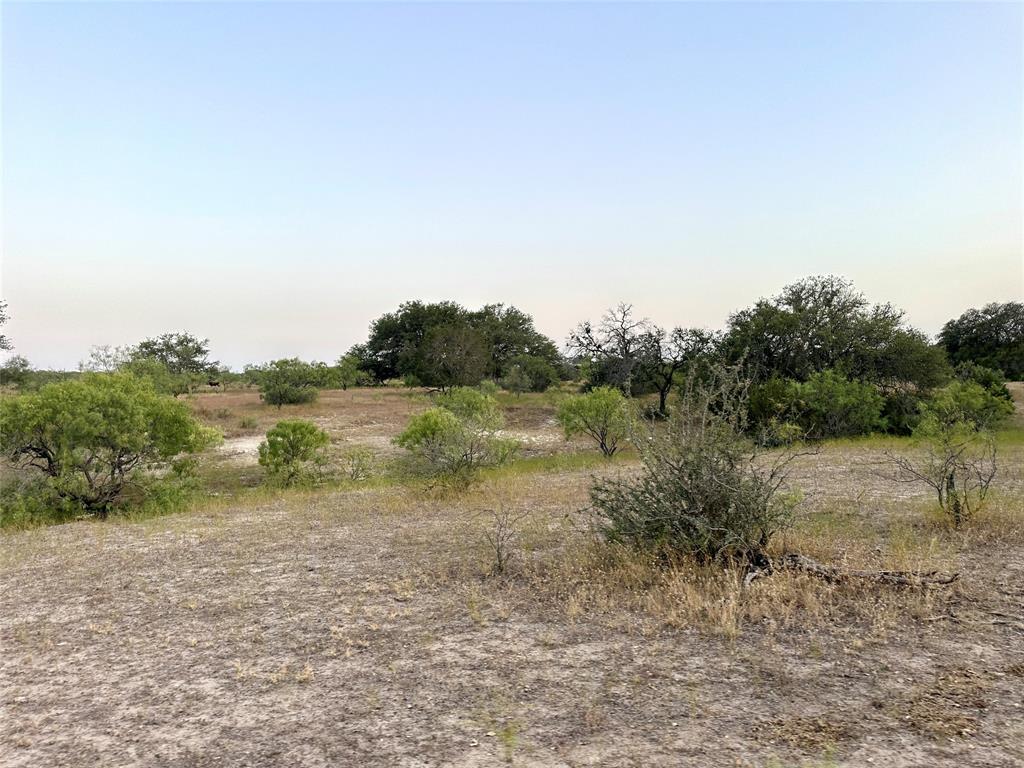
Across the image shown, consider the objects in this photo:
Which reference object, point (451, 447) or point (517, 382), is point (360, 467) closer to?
point (451, 447)

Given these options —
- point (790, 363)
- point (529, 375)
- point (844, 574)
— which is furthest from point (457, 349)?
point (844, 574)

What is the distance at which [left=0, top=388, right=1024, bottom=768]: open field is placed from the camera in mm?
3533

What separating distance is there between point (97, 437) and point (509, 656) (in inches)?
503

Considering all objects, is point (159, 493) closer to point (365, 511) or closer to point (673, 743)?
point (365, 511)

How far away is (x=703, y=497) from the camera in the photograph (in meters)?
6.70

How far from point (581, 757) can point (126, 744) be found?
2.60 metres

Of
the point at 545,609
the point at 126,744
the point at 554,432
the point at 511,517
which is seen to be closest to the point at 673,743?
the point at 545,609

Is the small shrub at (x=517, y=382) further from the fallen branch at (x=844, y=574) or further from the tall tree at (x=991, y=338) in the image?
the fallen branch at (x=844, y=574)

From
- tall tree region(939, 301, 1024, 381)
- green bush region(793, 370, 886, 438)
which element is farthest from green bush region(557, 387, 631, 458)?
tall tree region(939, 301, 1024, 381)

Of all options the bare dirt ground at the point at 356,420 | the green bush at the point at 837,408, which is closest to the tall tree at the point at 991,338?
the green bush at the point at 837,408

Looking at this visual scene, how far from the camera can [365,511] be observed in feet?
38.4

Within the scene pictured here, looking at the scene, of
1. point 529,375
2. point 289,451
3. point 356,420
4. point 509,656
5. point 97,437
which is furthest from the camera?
point 529,375

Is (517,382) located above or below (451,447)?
above

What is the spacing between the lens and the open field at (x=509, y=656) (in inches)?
139
